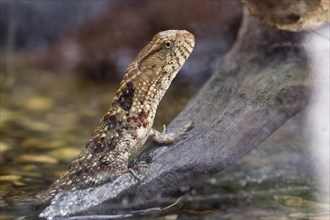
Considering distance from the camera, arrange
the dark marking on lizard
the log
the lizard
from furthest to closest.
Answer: the dark marking on lizard, the lizard, the log

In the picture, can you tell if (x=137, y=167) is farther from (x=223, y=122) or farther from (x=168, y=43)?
(x=168, y=43)

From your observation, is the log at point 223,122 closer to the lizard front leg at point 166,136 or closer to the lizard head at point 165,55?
the lizard front leg at point 166,136

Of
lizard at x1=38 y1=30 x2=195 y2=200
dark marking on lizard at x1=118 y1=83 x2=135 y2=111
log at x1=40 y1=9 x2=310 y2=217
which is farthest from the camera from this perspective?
dark marking on lizard at x1=118 y1=83 x2=135 y2=111

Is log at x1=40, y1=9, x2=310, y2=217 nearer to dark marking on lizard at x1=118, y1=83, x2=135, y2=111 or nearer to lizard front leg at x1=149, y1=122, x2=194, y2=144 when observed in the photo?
lizard front leg at x1=149, y1=122, x2=194, y2=144

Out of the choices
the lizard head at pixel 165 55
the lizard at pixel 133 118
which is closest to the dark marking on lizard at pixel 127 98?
the lizard at pixel 133 118

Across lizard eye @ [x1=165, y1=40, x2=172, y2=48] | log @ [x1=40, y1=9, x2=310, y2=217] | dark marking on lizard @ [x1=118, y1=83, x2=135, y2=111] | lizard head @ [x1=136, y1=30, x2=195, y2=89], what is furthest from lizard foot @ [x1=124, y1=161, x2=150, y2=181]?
lizard eye @ [x1=165, y1=40, x2=172, y2=48]

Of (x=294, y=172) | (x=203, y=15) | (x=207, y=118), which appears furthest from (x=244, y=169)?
(x=203, y=15)

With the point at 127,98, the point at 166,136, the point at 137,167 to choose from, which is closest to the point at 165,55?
the point at 127,98
